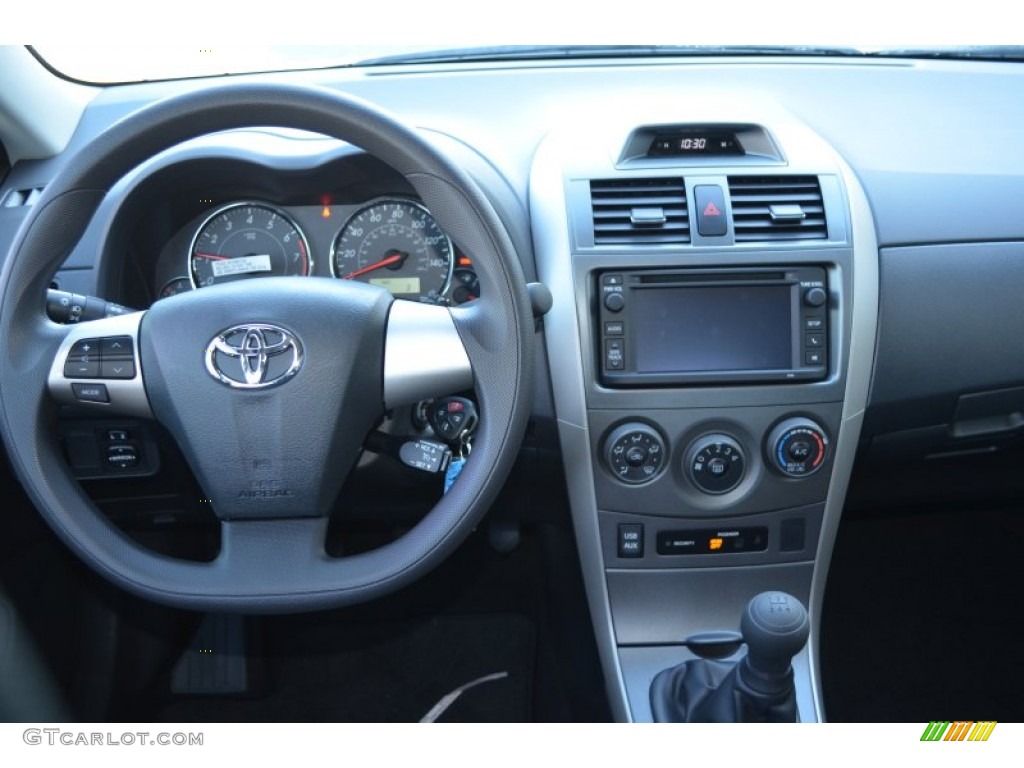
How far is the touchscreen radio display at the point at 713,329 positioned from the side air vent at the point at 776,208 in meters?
0.09

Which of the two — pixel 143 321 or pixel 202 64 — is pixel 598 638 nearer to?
pixel 143 321

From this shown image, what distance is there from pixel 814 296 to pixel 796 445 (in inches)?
9.5

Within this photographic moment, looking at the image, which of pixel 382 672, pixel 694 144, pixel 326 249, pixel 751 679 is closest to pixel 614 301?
pixel 694 144

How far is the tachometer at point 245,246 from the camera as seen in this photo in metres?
1.60

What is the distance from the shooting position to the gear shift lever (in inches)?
52.1

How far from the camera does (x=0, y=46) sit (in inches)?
63.6

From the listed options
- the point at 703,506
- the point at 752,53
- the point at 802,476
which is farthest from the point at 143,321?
the point at 752,53

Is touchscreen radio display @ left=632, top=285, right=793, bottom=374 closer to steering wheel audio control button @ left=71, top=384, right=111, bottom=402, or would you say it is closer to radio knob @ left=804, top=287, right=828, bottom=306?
radio knob @ left=804, top=287, right=828, bottom=306

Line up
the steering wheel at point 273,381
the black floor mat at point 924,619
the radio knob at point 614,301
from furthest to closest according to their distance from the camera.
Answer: the black floor mat at point 924,619
the radio knob at point 614,301
the steering wheel at point 273,381

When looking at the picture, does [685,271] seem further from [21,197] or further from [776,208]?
[21,197]

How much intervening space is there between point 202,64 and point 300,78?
0.60 feet

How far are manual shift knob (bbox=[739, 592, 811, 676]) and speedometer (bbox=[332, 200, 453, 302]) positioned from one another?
0.68m
